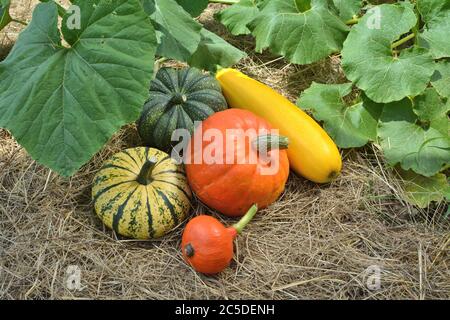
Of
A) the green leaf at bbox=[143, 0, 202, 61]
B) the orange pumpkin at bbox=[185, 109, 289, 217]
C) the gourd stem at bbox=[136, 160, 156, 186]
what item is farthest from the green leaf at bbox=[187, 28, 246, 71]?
the gourd stem at bbox=[136, 160, 156, 186]

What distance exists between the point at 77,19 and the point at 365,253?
1.58 metres

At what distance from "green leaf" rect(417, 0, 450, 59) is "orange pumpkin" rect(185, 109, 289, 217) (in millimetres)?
1014

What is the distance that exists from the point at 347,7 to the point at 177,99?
1.09 metres

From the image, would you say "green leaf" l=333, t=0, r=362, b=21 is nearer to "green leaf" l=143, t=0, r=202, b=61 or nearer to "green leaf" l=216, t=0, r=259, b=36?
"green leaf" l=216, t=0, r=259, b=36

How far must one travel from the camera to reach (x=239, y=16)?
3529mm

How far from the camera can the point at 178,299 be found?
2443 mm

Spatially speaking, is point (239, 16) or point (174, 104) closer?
point (174, 104)

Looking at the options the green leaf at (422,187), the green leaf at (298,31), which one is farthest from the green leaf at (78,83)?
the green leaf at (422,187)

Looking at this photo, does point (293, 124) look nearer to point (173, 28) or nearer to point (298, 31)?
point (298, 31)

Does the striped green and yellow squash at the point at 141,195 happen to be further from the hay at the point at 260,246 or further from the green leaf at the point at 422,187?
the green leaf at the point at 422,187

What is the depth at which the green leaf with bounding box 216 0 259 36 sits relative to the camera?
11.5 ft

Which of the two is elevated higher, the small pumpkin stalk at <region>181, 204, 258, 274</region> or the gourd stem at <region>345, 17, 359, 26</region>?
the gourd stem at <region>345, 17, 359, 26</region>

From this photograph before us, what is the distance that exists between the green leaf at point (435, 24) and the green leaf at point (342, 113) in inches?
16.7

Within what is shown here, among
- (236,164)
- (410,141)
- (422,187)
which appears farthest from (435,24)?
(236,164)
